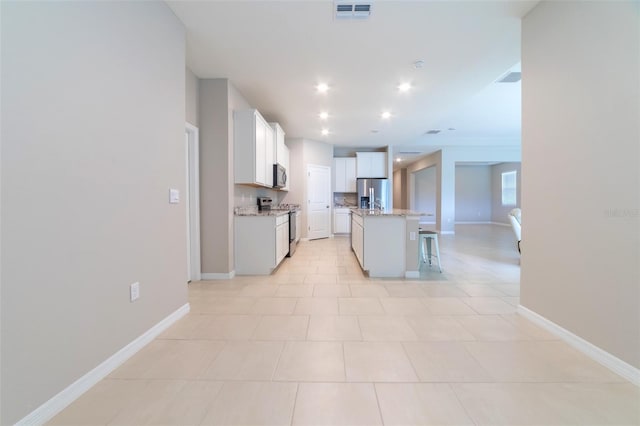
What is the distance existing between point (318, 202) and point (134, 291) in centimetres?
578

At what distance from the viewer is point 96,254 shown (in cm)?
162

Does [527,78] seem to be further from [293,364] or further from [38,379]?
[38,379]

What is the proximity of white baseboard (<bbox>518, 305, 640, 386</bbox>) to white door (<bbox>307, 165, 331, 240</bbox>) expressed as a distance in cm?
539

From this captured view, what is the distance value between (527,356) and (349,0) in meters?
3.06

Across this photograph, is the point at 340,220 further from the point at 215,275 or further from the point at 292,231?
the point at 215,275

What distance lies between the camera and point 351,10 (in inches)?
94.6

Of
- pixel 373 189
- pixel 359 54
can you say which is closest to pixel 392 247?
pixel 359 54

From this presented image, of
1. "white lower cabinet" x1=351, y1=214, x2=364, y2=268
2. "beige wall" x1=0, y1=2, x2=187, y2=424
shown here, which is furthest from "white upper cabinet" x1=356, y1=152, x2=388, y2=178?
"beige wall" x1=0, y1=2, x2=187, y2=424

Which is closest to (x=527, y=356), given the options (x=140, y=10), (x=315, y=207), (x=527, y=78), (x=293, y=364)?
(x=293, y=364)

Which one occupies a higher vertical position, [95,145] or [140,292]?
[95,145]

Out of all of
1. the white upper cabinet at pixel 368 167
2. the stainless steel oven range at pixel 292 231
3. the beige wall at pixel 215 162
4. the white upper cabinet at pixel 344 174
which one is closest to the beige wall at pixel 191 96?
the beige wall at pixel 215 162

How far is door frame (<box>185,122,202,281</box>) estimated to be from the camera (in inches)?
140

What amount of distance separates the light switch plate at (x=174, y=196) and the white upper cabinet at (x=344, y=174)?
6061mm

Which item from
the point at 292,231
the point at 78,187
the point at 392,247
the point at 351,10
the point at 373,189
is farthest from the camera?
the point at 373,189
